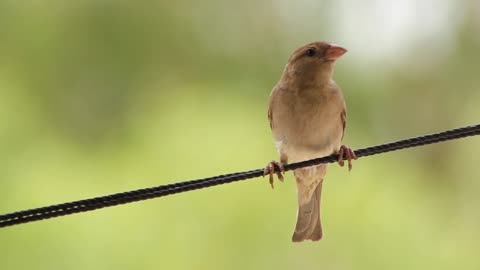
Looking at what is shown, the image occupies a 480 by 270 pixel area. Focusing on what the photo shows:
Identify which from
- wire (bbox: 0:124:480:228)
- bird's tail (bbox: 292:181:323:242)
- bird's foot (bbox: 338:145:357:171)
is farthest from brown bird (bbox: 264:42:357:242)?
wire (bbox: 0:124:480:228)

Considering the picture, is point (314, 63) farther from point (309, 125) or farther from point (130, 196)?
point (130, 196)

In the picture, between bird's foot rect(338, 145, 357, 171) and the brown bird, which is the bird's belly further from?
bird's foot rect(338, 145, 357, 171)

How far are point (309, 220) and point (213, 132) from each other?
56.5 inches

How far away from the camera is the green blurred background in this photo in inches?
217

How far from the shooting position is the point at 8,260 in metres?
5.54

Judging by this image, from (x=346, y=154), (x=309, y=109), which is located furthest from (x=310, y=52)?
(x=346, y=154)

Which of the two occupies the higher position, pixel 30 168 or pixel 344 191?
pixel 30 168

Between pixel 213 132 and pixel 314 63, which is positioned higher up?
pixel 314 63

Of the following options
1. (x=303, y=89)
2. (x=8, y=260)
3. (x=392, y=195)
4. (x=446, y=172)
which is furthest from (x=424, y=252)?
(x=8, y=260)

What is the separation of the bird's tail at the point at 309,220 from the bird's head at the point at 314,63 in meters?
0.74

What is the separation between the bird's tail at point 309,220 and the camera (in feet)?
15.2

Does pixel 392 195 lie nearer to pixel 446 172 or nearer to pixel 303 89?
pixel 446 172

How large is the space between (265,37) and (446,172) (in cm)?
→ 177

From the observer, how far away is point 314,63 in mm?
4148
